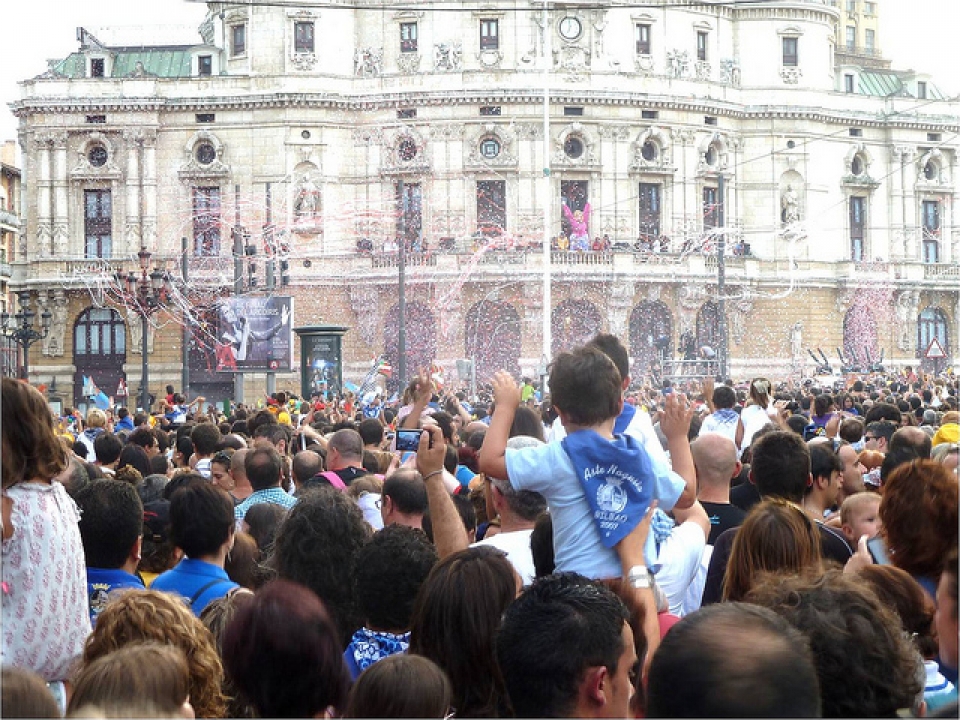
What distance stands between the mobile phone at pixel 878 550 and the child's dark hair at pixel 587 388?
132 cm

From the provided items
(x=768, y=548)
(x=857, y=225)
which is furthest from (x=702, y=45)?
(x=768, y=548)

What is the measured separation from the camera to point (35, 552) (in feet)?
18.5

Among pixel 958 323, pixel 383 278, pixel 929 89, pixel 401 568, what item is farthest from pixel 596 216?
pixel 401 568

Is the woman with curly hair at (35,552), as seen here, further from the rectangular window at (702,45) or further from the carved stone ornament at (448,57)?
the rectangular window at (702,45)

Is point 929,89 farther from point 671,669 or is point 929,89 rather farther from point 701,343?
point 671,669

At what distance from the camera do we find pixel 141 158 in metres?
56.5

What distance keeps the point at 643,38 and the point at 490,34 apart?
6126mm

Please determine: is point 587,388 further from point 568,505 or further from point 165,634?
point 165,634

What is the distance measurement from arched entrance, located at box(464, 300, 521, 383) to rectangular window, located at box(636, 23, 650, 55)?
12.1 meters

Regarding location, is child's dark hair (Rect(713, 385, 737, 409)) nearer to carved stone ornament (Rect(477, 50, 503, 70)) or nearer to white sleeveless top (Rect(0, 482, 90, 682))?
white sleeveless top (Rect(0, 482, 90, 682))

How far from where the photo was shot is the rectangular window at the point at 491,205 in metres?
55.8

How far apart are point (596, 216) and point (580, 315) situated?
448 centimetres

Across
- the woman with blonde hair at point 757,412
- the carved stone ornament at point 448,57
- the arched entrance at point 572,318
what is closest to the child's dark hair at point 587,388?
the woman with blonde hair at point 757,412

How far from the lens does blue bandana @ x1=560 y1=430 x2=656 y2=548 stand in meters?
6.35
